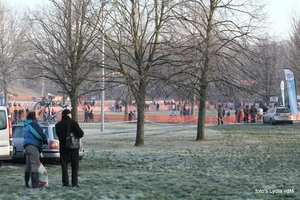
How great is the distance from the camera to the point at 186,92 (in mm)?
23641

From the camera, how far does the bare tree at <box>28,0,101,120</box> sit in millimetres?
25375

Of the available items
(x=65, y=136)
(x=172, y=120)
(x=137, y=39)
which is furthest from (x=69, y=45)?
(x=172, y=120)

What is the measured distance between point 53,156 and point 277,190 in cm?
812

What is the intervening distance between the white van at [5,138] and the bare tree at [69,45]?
883 centimetres

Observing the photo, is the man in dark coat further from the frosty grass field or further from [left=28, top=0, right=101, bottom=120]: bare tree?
[left=28, top=0, right=101, bottom=120]: bare tree

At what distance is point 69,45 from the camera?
26234 millimetres

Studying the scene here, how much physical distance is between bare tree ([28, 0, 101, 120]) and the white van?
8830 millimetres

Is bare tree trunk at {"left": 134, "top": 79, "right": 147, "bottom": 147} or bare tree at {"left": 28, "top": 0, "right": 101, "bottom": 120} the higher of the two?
bare tree at {"left": 28, "top": 0, "right": 101, "bottom": 120}

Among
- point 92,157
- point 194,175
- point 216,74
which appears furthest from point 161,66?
point 194,175

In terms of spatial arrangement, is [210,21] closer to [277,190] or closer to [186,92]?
[186,92]

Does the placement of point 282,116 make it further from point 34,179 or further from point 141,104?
point 34,179

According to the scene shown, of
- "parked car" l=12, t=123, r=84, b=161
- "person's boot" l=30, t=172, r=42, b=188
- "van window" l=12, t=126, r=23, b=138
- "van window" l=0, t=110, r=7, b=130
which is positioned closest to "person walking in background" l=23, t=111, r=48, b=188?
"person's boot" l=30, t=172, r=42, b=188

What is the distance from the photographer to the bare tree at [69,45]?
83.3 feet

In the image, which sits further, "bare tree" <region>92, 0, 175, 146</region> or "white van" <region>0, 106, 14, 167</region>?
"bare tree" <region>92, 0, 175, 146</region>
